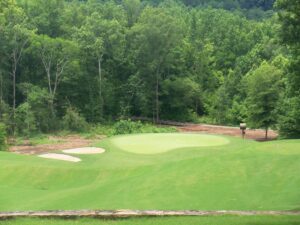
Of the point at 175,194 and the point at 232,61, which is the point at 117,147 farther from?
the point at 232,61

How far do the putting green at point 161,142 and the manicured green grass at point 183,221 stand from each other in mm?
13587

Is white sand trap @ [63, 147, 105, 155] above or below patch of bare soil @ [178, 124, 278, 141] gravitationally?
above

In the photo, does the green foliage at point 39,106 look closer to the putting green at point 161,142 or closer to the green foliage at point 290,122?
the putting green at point 161,142

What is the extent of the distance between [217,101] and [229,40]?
15.3 meters

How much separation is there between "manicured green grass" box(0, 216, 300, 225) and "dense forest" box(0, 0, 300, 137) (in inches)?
1290

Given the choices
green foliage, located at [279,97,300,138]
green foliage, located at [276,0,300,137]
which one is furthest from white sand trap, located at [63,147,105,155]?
green foliage, located at [276,0,300,137]

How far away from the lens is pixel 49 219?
10883 mm

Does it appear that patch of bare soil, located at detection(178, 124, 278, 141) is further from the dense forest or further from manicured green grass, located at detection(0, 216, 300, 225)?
manicured green grass, located at detection(0, 216, 300, 225)

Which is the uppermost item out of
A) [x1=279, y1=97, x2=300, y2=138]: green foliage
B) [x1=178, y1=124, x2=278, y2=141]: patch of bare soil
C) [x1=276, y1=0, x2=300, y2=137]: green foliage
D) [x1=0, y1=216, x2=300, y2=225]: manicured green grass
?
[x1=276, y1=0, x2=300, y2=137]: green foliage

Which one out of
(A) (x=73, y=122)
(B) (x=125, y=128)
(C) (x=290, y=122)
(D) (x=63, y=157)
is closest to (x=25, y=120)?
(A) (x=73, y=122)

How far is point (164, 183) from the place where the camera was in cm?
1569

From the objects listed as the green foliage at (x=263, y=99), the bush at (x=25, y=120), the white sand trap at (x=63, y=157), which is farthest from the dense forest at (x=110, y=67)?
the white sand trap at (x=63, y=157)

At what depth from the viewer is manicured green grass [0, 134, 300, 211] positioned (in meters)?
13.6

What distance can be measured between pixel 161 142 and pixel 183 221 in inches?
695
